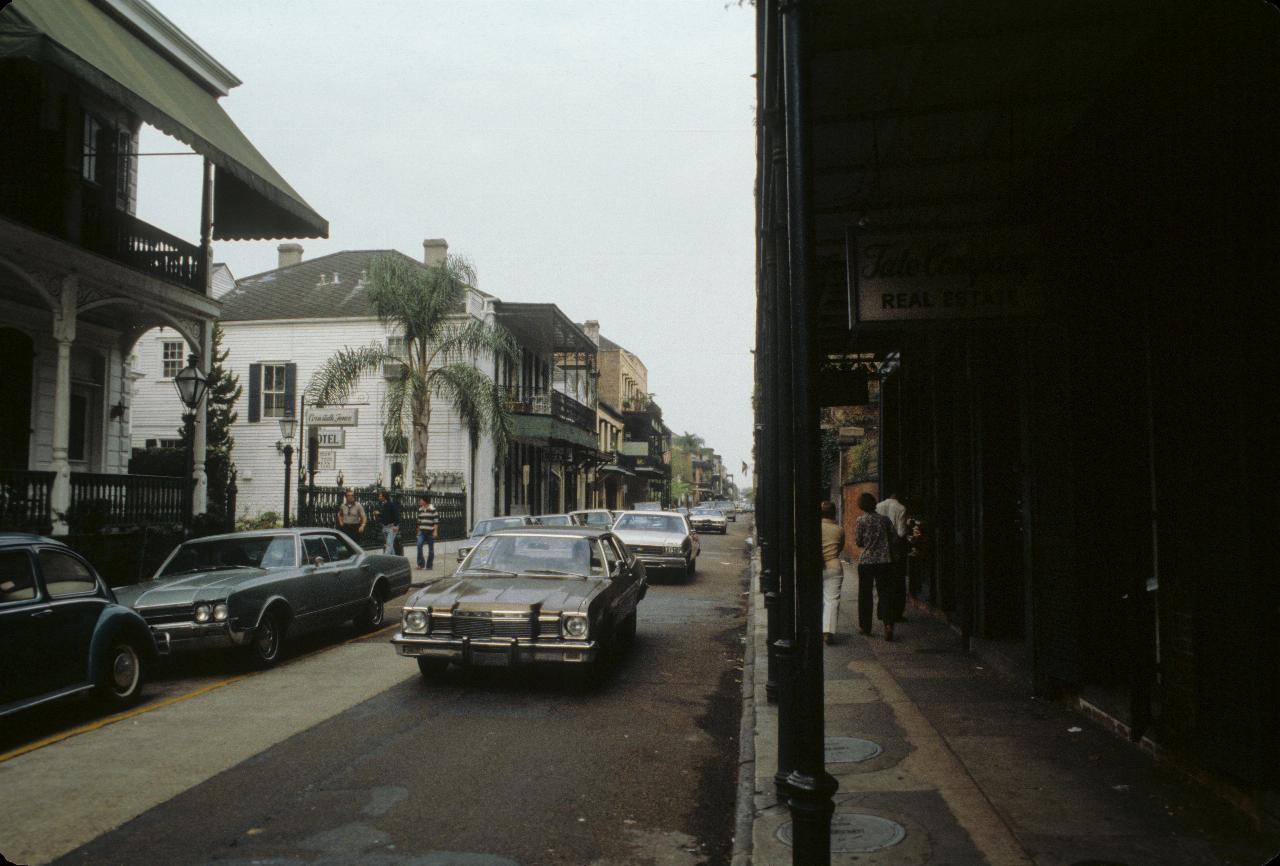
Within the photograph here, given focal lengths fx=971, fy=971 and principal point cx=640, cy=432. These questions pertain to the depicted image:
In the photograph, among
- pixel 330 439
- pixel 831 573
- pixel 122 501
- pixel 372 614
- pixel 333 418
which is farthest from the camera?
pixel 330 439

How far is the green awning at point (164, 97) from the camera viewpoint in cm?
1062

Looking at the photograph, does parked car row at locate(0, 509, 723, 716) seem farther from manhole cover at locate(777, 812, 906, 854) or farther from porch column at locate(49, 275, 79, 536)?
porch column at locate(49, 275, 79, 536)

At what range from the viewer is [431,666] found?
9.21 meters

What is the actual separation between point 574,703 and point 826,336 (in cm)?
712

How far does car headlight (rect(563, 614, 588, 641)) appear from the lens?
841 centimetres

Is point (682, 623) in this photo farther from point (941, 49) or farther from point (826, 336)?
point (941, 49)

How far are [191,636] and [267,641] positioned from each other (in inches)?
35.5

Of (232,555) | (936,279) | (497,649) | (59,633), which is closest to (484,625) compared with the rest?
(497,649)

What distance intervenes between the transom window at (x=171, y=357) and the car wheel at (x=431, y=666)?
2679cm

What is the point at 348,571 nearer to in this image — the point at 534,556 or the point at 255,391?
the point at 534,556

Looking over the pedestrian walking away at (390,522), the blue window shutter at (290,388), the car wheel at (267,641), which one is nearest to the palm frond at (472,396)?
the blue window shutter at (290,388)

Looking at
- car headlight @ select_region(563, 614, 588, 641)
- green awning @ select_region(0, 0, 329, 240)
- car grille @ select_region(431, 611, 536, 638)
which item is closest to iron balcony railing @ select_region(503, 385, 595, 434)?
green awning @ select_region(0, 0, 329, 240)

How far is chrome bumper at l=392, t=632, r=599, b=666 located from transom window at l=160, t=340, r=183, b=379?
27328mm

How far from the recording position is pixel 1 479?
41.4 feet
